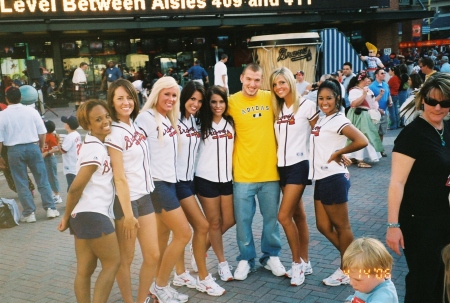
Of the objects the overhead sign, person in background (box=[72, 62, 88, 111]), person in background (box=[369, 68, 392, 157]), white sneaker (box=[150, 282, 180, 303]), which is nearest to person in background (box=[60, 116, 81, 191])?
white sneaker (box=[150, 282, 180, 303])

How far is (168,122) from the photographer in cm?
423

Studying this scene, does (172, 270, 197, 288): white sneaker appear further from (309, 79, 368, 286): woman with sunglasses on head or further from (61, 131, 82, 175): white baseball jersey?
(61, 131, 82, 175): white baseball jersey

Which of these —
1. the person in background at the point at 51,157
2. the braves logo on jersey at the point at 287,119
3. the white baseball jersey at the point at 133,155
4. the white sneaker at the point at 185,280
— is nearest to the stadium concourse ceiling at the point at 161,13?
the person in background at the point at 51,157

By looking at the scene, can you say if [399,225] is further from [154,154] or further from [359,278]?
[154,154]

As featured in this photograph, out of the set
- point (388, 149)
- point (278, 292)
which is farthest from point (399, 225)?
point (388, 149)

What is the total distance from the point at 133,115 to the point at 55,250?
2721 mm

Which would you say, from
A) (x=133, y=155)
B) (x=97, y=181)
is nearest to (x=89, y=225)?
(x=97, y=181)

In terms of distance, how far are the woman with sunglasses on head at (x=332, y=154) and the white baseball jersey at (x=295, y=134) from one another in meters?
0.11

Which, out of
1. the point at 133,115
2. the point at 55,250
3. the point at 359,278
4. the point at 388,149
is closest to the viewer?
the point at 359,278

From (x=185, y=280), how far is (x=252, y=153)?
4.55 feet

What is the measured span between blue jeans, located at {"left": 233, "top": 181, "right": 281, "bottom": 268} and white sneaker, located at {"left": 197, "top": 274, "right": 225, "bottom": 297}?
48 cm

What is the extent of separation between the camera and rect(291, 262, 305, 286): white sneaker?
4547mm

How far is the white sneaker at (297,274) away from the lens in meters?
4.55

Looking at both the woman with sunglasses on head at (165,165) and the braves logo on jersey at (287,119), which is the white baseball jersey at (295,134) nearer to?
the braves logo on jersey at (287,119)
